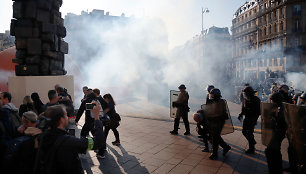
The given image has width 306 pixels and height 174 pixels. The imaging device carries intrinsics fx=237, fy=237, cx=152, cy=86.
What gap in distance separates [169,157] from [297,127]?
104 inches

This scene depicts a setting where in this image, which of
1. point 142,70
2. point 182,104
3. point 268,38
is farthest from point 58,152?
point 268,38

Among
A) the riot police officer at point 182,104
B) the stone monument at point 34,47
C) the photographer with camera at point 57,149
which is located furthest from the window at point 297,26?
the photographer with camera at point 57,149

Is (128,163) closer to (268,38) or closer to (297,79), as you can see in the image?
(297,79)

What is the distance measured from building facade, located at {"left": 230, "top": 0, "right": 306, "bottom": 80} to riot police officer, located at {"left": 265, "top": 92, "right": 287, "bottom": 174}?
31.1m

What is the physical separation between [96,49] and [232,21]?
3470 cm

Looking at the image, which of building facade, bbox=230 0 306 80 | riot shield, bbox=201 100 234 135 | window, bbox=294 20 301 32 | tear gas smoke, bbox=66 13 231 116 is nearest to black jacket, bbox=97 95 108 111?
riot shield, bbox=201 100 234 135

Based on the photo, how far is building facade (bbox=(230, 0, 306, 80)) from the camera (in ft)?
128

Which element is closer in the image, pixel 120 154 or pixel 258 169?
pixel 258 169

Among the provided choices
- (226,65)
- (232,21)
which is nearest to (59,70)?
(226,65)

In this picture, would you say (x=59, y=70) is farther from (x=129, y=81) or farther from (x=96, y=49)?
A: (x=96, y=49)

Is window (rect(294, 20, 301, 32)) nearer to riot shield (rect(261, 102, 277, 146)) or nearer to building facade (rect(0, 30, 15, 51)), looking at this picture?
riot shield (rect(261, 102, 277, 146))

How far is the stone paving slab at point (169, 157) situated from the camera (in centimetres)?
443

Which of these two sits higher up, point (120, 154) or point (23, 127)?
point (23, 127)

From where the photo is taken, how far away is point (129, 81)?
22.0 meters
